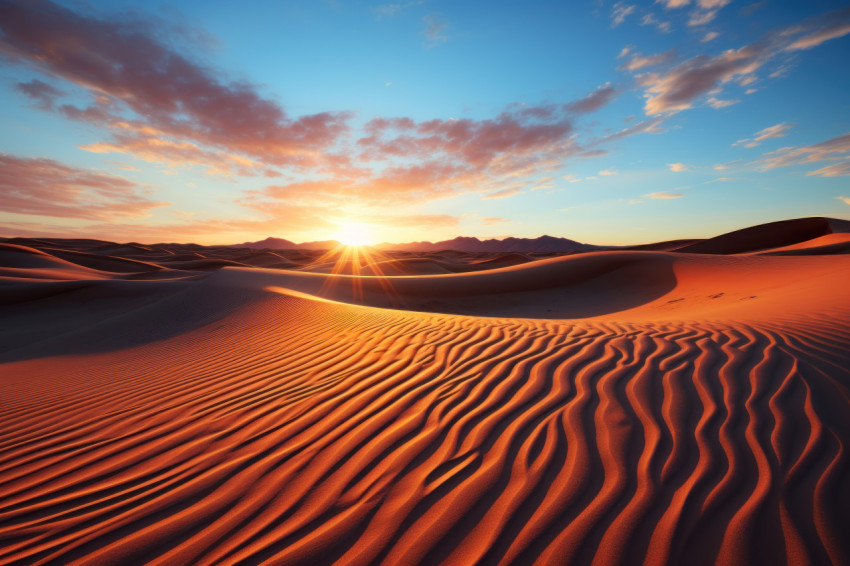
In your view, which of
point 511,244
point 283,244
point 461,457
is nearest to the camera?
point 461,457

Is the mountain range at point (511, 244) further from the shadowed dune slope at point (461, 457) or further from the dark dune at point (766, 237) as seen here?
the shadowed dune slope at point (461, 457)

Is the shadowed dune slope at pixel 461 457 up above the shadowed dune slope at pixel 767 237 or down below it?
below

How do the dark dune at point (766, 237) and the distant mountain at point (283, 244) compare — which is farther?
the distant mountain at point (283, 244)

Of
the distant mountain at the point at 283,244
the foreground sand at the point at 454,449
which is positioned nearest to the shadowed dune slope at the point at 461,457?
the foreground sand at the point at 454,449

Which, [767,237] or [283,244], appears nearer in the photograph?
[767,237]

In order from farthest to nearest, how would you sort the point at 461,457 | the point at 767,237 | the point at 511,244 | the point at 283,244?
the point at 283,244
the point at 511,244
the point at 767,237
the point at 461,457

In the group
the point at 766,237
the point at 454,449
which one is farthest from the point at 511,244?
the point at 454,449

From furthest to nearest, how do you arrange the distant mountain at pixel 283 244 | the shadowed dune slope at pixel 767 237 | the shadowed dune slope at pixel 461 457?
1. the distant mountain at pixel 283 244
2. the shadowed dune slope at pixel 767 237
3. the shadowed dune slope at pixel 461 457

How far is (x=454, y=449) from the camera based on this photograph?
2.40 m

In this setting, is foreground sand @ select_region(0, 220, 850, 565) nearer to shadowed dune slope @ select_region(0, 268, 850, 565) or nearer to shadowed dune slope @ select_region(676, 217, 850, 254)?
shadowed dune slope @ select_region(0, 268, 850, 565)

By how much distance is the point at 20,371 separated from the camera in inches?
225

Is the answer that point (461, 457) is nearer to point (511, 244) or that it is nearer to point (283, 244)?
point (511, 244)

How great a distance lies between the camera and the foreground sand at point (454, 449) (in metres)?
1.76

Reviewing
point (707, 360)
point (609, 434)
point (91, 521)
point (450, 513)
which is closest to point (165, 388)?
point (91, 521)
